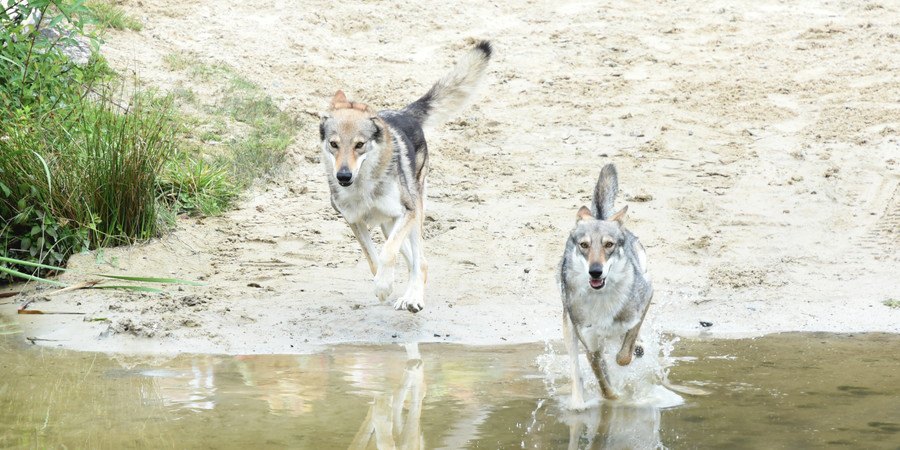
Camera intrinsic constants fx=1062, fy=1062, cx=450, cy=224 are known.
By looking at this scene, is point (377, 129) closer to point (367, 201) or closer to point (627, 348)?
point (367, 201)

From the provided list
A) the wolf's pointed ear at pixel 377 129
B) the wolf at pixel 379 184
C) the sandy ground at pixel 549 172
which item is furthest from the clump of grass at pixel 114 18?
the wolf's pointed ear at pixel 377 129

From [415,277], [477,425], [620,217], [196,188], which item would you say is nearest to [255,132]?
[196,188]

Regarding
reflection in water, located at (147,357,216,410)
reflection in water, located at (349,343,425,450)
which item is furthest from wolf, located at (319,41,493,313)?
reflection in water, located at (147,357,216,410)

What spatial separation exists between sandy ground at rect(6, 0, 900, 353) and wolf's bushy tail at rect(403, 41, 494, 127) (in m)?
1.07

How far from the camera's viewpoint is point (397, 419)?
5660mm

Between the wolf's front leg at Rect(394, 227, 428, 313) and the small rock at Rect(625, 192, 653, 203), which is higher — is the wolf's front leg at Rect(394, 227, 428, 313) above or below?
below

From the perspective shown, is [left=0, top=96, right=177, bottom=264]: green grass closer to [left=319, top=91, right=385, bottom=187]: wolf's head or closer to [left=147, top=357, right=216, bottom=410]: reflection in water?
[left=319, top=91, right=385, bottom=187]: wolf's head

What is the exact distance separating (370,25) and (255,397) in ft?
25.6

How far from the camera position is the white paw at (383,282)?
7.37m

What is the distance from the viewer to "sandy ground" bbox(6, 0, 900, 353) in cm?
769

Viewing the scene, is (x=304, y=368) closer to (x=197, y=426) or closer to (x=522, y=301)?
(x=197, y=426)

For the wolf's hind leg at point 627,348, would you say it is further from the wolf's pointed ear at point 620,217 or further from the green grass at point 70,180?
the green grass at point 70,180

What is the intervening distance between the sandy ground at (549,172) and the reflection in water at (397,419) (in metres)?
1.19

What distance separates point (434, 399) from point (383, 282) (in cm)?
157
